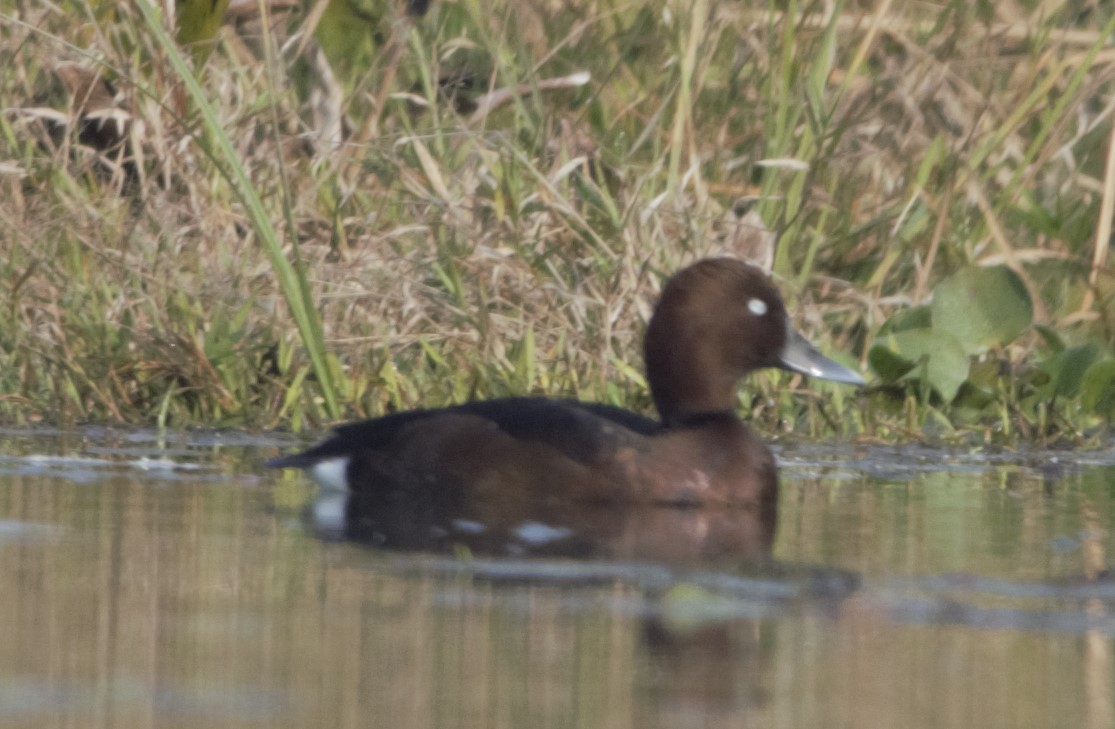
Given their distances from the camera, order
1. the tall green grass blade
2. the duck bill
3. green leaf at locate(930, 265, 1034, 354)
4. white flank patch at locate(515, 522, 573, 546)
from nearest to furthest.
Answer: white flank patch at locate(515, 522, 573, 546), the duck bill, the tall green grass blade, green leaf at locate(930, 265, 1034, 354)

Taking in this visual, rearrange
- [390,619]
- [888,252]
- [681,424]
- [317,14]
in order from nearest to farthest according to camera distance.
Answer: [390,619] → [681,424] → [888,252] → [317,14]

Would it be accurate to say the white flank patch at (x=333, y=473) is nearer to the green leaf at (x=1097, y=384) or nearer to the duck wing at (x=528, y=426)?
the duck wing at (x=528, y=426)

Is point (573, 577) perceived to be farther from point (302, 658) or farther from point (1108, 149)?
point (1108, 149)

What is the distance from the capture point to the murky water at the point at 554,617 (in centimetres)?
307

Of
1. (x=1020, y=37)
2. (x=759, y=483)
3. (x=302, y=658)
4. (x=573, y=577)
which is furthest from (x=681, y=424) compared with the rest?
(x=1020, y=37)

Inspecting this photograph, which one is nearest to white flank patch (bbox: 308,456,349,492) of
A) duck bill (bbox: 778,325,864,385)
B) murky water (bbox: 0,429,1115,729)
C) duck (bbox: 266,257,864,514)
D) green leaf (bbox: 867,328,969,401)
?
duck (bbox: 266,257,864,514)

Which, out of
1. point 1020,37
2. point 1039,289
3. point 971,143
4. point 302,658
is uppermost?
point 1020,37

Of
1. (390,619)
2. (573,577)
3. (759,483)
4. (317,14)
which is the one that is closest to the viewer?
(390,619)

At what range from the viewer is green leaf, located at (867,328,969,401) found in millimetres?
7223

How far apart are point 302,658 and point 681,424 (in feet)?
8.70

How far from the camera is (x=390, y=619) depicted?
146 inches

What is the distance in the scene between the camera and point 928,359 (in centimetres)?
722

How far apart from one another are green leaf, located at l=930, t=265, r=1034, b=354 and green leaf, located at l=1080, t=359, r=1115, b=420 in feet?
1.39

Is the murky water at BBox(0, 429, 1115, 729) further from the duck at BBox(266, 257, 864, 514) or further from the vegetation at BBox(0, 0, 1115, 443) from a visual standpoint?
the vegetation at BBox(0, 0, 1115, 443)
